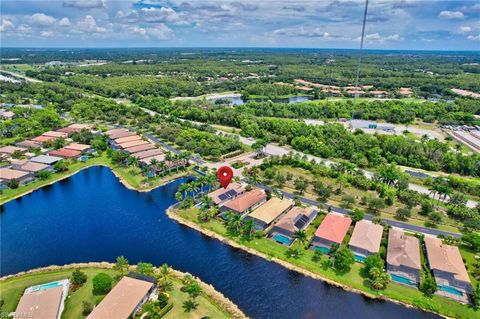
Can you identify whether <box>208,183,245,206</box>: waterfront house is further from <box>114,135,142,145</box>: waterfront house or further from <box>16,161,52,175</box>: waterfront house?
<box>16,161,52,175</box>: waterfront house

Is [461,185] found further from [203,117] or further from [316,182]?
[203,117]

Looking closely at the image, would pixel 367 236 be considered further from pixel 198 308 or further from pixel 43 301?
pixel 43 301

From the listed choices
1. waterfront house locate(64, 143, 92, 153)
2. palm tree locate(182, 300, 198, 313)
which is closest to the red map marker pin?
palm tree locate(182, 300, 198, 313)

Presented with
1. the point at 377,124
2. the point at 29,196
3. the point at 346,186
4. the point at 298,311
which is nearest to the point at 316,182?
the point at 346,186

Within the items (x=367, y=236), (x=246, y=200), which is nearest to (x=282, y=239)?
(x=246, y=200)

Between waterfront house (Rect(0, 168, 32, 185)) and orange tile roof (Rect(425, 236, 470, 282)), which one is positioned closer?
orange tile roof (Rect(425, 236, 470, 282))

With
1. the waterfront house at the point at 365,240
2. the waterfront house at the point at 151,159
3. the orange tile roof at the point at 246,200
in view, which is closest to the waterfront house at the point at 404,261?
the waterfront house at the point at 365,240
